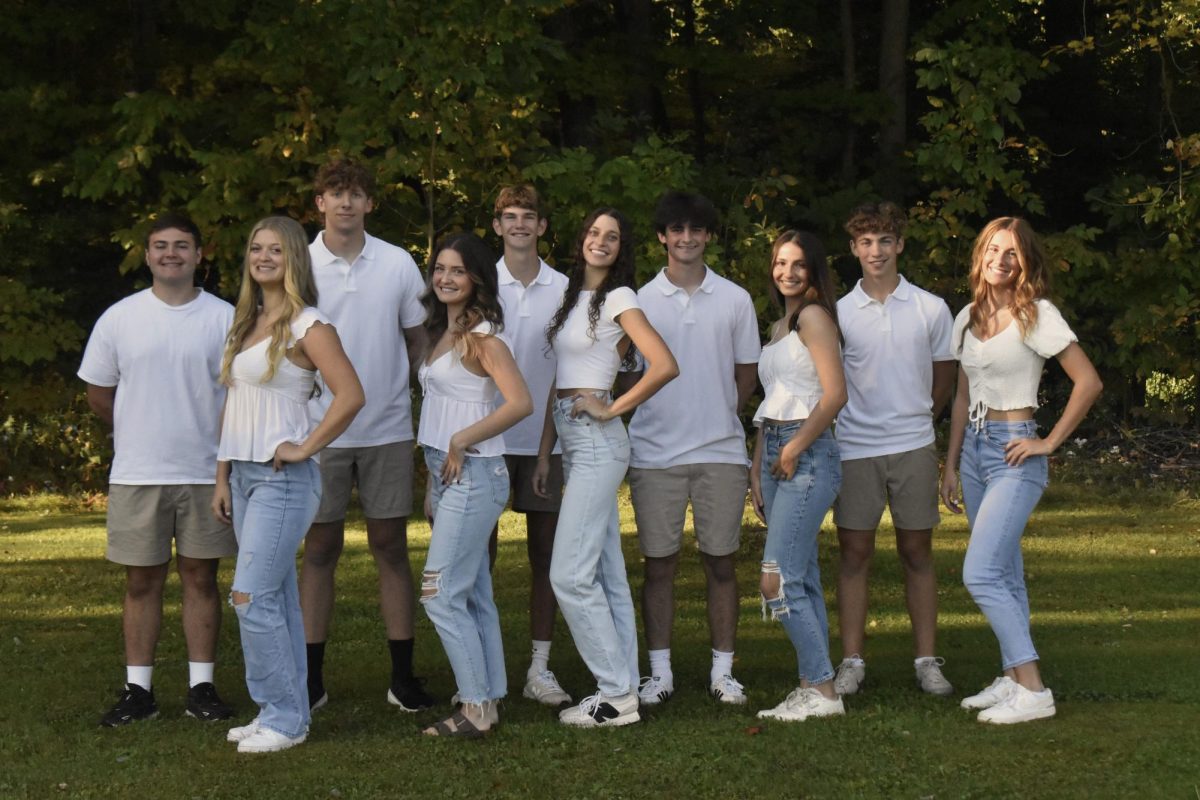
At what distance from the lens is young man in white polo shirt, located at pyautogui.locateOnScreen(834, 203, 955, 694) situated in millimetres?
6348

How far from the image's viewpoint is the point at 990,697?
19.9 ft

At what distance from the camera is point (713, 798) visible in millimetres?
5105

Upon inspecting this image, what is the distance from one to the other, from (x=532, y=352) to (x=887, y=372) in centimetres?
139

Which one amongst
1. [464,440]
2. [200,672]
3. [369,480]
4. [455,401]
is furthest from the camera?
[369,480]

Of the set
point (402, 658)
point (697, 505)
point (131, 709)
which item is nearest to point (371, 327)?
point (402, 658)

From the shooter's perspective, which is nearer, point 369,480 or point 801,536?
point 801,536

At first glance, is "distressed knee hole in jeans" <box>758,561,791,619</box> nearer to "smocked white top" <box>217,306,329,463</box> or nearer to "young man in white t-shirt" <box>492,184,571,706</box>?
"young man in white t-shirt" <box>492,184,571,706</box>

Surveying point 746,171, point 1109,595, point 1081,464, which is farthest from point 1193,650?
point 746,171

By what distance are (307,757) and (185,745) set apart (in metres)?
0.48

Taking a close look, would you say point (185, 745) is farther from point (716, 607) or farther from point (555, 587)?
point (716, 607)

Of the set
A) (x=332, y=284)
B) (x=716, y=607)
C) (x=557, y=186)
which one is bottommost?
(x=716, y=607)

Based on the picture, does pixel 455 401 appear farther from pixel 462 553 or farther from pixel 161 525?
pixel 161 525

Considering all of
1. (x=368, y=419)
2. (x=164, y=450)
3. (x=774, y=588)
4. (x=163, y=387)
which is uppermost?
(x=163, y=387)

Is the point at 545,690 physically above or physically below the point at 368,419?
below
